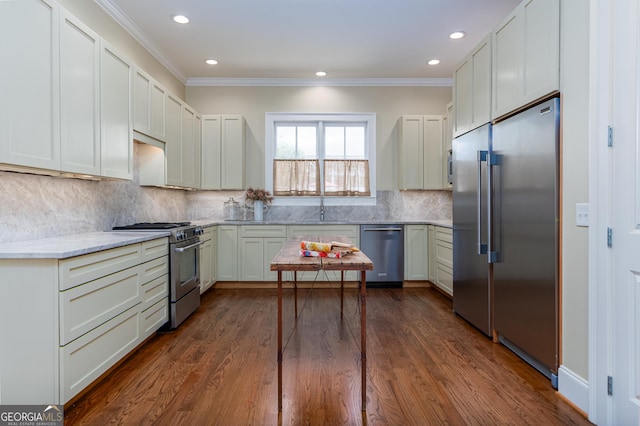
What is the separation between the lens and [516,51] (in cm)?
246

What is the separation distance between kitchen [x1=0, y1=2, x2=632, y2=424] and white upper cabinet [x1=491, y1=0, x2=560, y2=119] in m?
0.14

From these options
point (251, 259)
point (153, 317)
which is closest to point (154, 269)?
point (153, 317)

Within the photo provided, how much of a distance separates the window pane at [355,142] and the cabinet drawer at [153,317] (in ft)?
11.2

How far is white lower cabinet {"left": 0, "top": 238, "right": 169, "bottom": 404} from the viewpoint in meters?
1.74

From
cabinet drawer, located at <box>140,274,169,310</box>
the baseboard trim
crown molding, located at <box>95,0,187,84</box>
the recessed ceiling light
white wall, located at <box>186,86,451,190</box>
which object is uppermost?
the recessed ceiling light

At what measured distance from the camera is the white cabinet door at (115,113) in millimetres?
2633

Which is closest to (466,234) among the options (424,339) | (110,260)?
(424,339)

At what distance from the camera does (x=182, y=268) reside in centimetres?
330

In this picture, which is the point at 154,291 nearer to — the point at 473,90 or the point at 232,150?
the point at 232,150

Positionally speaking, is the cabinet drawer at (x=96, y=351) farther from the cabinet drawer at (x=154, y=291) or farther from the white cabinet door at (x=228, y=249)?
the white cabinet door at (x=228, y=249)

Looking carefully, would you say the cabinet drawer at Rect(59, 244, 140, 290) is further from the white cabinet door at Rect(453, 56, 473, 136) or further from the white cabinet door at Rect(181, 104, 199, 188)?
the white cabinet door at Rect(453, 56, 473, 136)

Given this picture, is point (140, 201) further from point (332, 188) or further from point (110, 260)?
point (332, 188)

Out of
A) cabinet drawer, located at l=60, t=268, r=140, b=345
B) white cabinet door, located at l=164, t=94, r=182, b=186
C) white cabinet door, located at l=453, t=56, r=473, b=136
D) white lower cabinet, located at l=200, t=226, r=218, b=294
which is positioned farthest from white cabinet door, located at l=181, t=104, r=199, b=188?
white cabinet door, located at l=453, t=56, r=473, b=136

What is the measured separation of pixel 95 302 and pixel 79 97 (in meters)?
1.41
